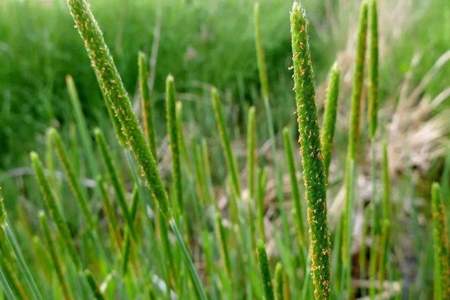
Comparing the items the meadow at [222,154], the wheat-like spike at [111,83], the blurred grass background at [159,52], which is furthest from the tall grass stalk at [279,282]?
the blurred grass background at [159,52]

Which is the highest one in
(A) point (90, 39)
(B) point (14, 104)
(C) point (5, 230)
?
(B) point (14, 104)

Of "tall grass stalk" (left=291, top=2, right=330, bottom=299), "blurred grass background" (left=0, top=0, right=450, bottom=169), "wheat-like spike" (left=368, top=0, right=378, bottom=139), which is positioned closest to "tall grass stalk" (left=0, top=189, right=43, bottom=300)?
"tall grass stalk" (left=291, top=2, right=330, bottom=299)

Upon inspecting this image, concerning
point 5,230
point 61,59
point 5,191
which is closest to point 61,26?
point 61,59

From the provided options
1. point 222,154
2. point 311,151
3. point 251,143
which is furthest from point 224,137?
point 222,154

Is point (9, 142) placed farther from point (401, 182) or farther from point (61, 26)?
point (401, 182)

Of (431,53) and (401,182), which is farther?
(431,53)

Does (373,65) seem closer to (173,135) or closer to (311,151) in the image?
(173,135)

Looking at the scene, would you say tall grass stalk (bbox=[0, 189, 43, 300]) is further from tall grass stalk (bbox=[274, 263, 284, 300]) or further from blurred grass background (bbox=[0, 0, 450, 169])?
blurred grass background (bbox=[0, 0, 450, 169])

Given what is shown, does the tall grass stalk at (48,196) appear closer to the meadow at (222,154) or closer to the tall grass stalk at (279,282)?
the meadow at (222,154)
